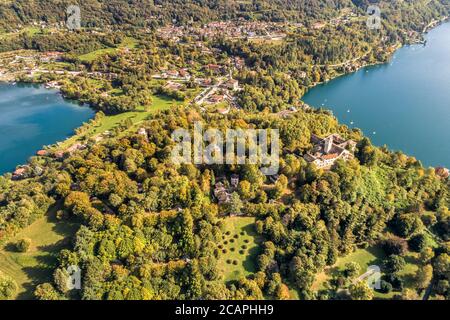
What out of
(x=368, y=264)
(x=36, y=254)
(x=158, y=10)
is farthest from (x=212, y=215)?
(x=158, y=10)

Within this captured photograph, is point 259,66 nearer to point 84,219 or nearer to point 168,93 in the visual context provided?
point 168,93

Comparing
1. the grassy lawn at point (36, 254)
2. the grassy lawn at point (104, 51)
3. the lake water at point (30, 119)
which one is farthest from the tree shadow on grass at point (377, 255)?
the grassy lawn at point (104, 51)

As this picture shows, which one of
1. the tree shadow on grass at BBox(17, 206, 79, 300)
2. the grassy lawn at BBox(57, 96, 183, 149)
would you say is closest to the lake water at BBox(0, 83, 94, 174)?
the grassy lawn at BBox(57, 96, 183, 149)

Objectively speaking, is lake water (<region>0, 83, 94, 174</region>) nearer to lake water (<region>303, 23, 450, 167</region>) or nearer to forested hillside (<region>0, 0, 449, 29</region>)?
lake water (<region>303, 23, 450, 167</region>)

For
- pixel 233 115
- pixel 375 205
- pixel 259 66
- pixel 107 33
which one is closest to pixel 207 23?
pixel 107 33

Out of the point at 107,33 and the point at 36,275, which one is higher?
the point at 107,33

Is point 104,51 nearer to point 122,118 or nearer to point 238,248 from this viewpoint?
point 122,118

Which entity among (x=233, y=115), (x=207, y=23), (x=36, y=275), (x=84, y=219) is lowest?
(x=36, y=275)
